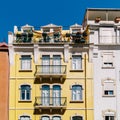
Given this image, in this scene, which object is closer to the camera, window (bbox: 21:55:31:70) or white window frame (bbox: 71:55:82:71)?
window (bbox: 21:55:31:70)

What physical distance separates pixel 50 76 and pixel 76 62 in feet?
10.7

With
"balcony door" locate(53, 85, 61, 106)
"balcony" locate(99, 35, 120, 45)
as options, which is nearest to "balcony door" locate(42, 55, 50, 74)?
"balcony door" locate(53, 85, 61, 106)

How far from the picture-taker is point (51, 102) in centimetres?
5434

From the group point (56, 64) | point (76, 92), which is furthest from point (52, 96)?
point (56, 64)

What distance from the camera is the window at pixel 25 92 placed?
54750mm

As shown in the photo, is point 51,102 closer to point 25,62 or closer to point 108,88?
point 25,62

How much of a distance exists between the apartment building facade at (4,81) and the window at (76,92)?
6801 millimetres

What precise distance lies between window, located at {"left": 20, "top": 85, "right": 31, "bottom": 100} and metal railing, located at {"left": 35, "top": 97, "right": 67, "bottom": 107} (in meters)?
1.00

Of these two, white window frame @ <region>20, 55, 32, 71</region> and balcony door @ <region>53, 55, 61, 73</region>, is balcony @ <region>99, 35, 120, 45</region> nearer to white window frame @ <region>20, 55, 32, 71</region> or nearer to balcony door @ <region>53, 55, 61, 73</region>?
balcony door @ <region>53, 55, 61, 73</region>

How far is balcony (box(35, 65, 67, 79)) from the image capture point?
5484 centimetres

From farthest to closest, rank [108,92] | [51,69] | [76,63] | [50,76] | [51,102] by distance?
[76,63], [51,69], [108,92], [50,76], [51,102]

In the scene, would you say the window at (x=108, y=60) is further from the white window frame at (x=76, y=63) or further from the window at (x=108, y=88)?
the white window frame at (x=76, y=63)

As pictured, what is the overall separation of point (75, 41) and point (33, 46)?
449 cm

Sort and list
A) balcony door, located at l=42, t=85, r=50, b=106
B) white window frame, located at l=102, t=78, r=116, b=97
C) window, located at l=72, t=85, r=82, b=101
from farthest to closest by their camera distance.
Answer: white window frame, located at l=102, t=78, r=116, b=97 < window, located at l=72, t=85, r=82, b=101 < balcony door, located at l=42, t=85, r=50, b=106
